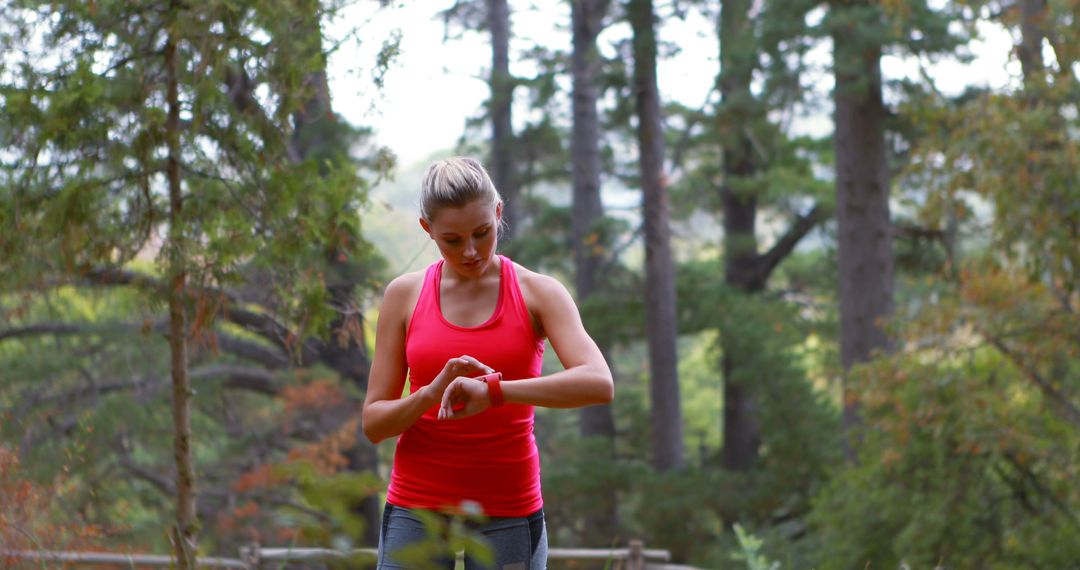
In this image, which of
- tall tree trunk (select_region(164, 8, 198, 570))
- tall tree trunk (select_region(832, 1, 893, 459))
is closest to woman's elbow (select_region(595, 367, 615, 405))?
tall tree trunk (select_region(164, 8, 198, 570))

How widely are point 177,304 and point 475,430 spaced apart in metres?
2.17

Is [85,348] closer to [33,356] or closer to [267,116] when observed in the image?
[33,356]

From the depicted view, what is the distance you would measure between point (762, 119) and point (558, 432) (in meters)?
9.34

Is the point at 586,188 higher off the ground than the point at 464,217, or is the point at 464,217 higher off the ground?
the point at 586,188

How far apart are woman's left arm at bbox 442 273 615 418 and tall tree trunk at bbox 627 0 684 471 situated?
13.5m

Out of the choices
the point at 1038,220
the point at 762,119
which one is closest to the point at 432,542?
the point at 1038,220

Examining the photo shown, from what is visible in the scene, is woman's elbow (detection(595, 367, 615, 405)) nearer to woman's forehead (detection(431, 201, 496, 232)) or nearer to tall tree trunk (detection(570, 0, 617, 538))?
woman's forehead (detection(431, 201, 496, 232))

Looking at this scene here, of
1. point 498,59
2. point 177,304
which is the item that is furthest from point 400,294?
point 498,59

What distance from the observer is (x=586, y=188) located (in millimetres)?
20062

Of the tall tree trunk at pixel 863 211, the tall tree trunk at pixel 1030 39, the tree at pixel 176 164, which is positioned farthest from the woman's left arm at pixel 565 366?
the tall tree trunk at pixel 863 211

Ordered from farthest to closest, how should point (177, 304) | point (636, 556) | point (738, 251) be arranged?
point (738, 251)
point (636, 556)
point (177, 304)

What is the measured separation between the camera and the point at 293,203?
4.69 meters

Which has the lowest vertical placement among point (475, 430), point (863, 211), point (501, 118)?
point (475, 430)

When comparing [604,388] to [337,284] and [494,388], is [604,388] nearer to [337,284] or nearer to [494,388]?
[494,388]
